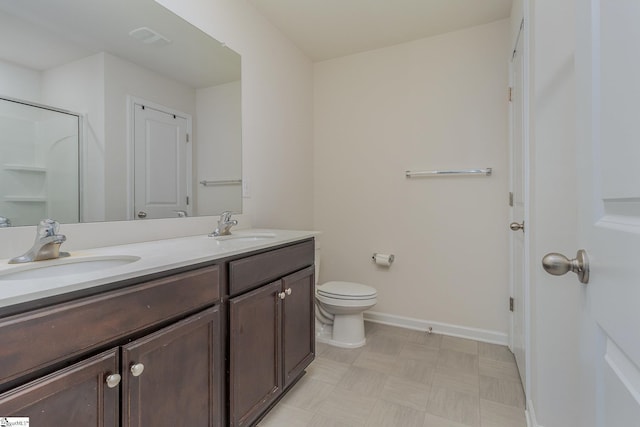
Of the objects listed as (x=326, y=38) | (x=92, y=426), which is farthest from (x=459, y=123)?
(x=92, y=426)

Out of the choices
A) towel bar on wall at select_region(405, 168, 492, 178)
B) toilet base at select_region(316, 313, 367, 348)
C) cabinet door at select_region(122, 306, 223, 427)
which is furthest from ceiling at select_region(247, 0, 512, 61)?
toilet base at select_region(316, 313, 367, 348)

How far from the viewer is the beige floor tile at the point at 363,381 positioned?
1.67 meters

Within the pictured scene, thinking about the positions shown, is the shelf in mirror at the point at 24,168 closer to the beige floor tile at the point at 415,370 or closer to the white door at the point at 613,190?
the white door at the point at 613,190

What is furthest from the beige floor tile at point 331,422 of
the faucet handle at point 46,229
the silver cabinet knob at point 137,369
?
the faucet handle at point 46,229

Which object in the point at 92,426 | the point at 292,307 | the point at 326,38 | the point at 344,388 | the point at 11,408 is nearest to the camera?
the point at 11,408

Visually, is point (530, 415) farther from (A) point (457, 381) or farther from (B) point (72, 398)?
(B) point (72, 398)

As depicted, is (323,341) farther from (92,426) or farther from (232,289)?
(92,426)

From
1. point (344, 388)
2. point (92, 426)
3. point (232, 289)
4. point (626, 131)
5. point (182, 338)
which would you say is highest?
point (626, 131)

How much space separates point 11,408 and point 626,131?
117 cm

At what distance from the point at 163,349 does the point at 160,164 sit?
3.18 ft

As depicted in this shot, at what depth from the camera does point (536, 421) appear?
130cm

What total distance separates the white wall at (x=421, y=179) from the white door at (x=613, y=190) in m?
1.88

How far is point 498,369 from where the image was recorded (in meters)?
1.90

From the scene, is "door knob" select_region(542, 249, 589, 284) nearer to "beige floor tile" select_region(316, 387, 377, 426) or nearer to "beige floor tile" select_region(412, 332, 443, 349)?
"beige floor tile" select_region(316, 387, 377, 426)
